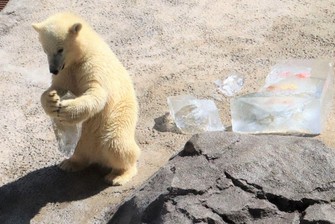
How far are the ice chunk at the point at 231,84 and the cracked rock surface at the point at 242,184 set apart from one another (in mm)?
1339

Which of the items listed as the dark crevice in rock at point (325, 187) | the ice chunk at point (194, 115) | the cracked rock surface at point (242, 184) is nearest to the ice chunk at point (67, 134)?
the cracked rock surface at point (242, 184)

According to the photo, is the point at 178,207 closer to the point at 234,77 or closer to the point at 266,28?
the point at 234,77

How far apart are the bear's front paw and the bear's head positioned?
122 millimetres

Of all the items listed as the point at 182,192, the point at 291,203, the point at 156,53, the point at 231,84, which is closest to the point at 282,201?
the point at 291,203

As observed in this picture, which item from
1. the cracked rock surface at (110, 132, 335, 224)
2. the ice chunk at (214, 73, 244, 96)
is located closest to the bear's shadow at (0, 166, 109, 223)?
the cracked rock surface at (110, 132, 335, 224)

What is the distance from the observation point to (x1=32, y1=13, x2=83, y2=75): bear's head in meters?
3.39

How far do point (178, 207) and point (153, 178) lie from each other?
0.42m

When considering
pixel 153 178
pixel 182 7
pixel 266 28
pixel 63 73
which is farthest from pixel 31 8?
pixel 153 178

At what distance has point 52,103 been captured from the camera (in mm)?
3357

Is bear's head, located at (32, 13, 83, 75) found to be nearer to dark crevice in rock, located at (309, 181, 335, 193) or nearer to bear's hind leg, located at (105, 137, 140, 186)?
bear's hind leg, located at (105, 137, 140, 186)

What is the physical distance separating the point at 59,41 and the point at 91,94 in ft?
1.07

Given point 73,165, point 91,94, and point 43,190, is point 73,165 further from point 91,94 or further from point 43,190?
point 91,94

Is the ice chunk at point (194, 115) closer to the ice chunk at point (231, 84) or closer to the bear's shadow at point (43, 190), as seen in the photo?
the ice chunk at point (231, 84)

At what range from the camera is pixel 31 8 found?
6.17 meters
